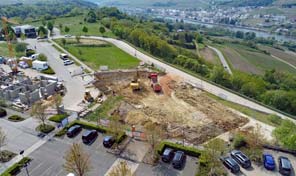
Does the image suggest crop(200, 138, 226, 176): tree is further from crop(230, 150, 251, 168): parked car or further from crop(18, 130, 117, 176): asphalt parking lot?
crop(18, 130, 117, 176): asphalt parking lot

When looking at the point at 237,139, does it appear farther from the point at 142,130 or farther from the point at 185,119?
the point at 142,130

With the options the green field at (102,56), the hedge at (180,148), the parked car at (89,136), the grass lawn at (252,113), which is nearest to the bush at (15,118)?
the parked car at (89,136)

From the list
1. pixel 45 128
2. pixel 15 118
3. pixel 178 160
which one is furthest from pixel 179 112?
pixel 15 118

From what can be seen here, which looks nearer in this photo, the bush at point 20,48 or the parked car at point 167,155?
the parked car at point 167,155

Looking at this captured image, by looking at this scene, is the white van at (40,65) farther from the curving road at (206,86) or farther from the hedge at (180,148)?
the hedge at (180,148)

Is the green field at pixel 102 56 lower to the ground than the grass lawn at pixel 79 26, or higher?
lower
